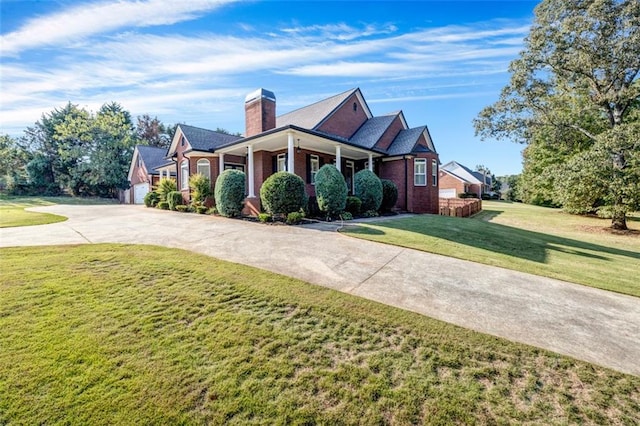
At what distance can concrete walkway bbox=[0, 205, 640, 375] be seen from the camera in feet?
11.4

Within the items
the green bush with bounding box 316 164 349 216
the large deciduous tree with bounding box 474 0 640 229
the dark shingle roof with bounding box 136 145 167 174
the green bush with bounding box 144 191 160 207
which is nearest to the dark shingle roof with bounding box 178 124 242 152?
the green bush with bounding box 144 191 160 207

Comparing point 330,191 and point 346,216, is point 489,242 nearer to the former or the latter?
point 346,216

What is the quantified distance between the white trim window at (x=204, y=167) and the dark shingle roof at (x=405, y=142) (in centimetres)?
1184

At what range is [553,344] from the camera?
324 cm

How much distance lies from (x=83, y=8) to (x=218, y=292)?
7769 millimetres

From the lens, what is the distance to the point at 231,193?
13.0m

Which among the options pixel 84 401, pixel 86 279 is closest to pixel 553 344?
pixel 84 401

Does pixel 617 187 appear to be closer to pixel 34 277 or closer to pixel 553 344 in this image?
pixel 553 344

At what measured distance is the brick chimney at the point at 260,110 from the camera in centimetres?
1641

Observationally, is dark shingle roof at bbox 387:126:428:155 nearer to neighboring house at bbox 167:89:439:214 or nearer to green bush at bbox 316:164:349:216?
neighboring house at bbox 167:89:439:214

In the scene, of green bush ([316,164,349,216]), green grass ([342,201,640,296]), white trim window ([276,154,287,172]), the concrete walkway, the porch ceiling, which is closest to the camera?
the concrete walkway

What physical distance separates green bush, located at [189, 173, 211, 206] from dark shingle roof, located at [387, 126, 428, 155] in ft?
37.8

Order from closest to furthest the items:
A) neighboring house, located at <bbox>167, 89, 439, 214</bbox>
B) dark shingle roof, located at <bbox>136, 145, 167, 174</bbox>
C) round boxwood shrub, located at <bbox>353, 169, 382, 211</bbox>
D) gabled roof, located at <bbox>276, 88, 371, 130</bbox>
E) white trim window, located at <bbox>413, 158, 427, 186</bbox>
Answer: round boxwood shrub, located at <bbox>353, 169, 382, 211</bbox> → neighboring house, located at <bbox>167, 89, 439, 214</bbox> → gabled roof, located at <bbox>276, 88, 371, 130</bbox> → white trim window, located at <bbox>413, 158, 427, 186</bbox> → dark shingle roof, located at <bbox>136, 145, 167, 174</bbox>

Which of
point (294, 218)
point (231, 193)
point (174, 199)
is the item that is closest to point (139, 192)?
point (174, 199)
